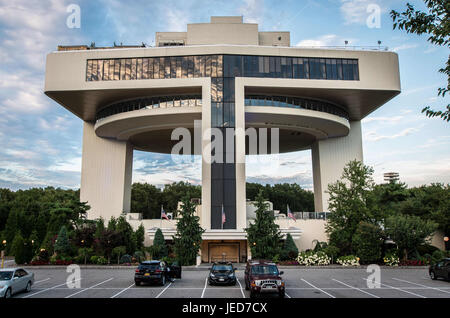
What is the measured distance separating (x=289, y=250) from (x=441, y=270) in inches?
580

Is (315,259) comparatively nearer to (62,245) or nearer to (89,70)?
(62,245)

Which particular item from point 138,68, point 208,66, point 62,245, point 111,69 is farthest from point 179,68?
point 62,245

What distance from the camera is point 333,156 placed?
49500 millimetres

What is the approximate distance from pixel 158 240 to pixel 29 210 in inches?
1206

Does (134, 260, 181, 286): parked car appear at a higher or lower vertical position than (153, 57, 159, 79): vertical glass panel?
lower

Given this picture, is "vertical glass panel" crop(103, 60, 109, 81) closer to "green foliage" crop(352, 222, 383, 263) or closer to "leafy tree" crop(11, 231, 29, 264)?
"leafy tree" crop(11, 231, 29, 264)

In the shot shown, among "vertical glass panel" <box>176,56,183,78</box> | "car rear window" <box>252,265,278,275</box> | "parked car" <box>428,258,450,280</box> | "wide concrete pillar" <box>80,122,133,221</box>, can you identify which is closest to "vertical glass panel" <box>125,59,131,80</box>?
"vertical glass panel" <box>176,56,183,78</box>

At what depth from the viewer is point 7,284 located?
15258 millimetres

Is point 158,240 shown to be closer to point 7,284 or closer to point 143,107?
point 143,107

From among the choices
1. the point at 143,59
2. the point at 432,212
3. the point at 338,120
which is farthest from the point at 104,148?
the point at 432,212

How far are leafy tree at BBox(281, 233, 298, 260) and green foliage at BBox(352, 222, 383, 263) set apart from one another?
6048 mm

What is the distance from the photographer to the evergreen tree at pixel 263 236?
1225 inches

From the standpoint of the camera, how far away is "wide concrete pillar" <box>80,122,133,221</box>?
47.9m

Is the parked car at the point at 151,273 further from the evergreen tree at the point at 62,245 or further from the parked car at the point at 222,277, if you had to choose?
the evergreen tree at the point at 62,245
